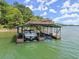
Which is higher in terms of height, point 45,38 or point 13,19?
point 13,19

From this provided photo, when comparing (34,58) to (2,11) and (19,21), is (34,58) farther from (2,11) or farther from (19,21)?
(2,11)

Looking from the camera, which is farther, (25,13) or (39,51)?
(25,13)

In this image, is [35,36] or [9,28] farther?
[9,28]

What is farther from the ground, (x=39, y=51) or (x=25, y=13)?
(x=25, y=13)

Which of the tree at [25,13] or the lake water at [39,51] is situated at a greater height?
the tree at [25,13]

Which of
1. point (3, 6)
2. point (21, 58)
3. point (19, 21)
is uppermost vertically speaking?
point (3, 6)

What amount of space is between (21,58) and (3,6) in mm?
65831

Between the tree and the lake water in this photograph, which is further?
the tree

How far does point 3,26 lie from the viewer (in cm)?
7200

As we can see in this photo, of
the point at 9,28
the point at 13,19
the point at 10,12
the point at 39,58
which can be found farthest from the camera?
the point at 10,12

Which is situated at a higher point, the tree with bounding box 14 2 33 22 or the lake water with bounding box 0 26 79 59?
the tree with bounding box 14 2 33 22

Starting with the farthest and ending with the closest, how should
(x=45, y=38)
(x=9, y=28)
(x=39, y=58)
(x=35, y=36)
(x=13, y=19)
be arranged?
(x=13, y=19) → (x=9, y=28) → (x=45, y=38) → (x=35, y=36) → (x=39, y=58)

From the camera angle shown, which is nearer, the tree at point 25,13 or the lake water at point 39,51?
the lake water at point 39,51

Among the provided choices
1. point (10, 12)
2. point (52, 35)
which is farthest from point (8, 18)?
point (52, 35)
